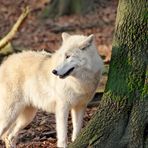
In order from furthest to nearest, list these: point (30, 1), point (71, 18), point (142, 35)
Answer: point (30, 1) < point (71, 18) < point (142, 35)

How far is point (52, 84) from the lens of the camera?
732cm

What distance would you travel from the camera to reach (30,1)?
2078cm

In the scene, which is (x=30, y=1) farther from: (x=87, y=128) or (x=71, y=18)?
(x=87, y=128)

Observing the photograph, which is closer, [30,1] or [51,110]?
[51,110]

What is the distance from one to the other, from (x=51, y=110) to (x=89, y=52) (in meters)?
1.14

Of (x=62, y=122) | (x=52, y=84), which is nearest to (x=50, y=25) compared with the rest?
(x=52, y=84)

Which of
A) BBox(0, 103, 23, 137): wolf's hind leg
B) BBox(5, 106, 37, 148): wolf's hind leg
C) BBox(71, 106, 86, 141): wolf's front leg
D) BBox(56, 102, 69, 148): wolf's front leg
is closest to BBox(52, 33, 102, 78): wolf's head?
BBox(56, 102, 69, 148): wolf's front leg

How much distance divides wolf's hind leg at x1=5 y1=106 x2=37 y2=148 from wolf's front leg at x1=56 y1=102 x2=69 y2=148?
94 centimetres

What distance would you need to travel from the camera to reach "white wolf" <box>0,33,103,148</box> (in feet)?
22.4

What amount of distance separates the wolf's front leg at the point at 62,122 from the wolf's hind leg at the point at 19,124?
0.94m

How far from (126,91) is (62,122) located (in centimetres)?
123

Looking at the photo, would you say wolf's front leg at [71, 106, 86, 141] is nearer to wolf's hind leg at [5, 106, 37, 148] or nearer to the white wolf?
the white wolf

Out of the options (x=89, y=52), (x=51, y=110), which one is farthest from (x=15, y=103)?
(x=89, y=52)

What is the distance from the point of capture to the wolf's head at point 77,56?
22.1 feet
